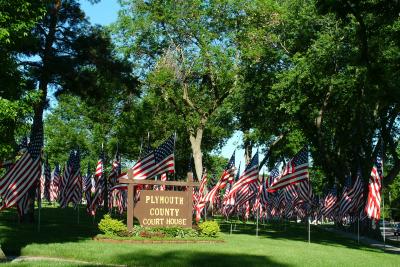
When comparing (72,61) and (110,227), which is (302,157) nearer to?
(110,227)

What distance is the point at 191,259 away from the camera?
16188mm

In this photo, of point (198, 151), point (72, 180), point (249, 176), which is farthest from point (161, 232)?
point (198, 151)

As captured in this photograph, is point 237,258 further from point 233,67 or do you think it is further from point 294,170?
point 233,67

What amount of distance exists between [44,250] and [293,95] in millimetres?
19986

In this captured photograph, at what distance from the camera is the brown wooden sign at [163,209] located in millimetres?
23641

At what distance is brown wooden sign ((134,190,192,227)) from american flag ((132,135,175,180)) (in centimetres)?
80

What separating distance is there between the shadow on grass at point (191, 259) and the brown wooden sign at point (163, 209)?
6.01 meters

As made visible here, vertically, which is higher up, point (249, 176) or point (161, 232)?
point (249, 176)

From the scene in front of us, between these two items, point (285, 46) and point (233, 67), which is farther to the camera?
point (233, 67)

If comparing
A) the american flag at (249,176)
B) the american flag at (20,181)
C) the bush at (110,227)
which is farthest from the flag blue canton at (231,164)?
the american flag at (20,181)

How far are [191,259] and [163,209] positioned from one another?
7937 millimetres

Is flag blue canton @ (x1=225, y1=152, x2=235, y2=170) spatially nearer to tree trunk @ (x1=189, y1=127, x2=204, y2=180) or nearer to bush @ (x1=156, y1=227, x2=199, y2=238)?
bush @ (x1=156, y1=227, x2=199, y2=238)

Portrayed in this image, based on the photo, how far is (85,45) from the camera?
28.2 meters

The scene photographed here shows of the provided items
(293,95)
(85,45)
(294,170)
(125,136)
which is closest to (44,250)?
(294,170)
